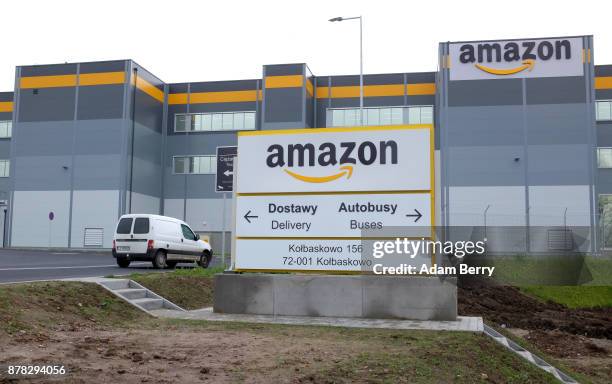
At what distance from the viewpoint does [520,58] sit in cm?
3909

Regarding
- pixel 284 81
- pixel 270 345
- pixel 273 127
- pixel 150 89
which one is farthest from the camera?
pixel 150 89

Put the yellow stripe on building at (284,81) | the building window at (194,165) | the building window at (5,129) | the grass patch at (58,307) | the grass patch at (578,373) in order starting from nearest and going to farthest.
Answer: the grass patch at (58,307) < the grass patch at (578,373) < the yellow stripe on building at (284,81) < the building window at (194,165) < the building window at (5,129)

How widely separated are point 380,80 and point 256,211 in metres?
35.8

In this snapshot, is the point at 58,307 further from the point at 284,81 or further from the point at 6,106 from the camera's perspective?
the point at 6,106

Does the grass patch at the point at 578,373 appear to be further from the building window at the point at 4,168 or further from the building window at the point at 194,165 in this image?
the building window at the point at 4,168

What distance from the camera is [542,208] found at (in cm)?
3744

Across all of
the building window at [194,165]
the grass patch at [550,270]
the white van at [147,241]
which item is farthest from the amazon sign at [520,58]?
the white van at [147,241]

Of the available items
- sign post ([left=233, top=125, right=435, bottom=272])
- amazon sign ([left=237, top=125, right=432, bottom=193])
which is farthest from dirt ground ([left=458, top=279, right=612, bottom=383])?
amazon sign ([left=237, top=125, right=432, bottom=193])

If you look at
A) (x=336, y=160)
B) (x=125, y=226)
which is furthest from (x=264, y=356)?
(x=125, y=226)

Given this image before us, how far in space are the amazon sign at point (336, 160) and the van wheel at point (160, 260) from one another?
36.5 ft

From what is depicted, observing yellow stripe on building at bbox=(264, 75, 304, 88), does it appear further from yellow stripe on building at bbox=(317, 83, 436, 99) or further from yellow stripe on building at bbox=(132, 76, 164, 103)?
yellow stripe on building at bbox=(132, 76, 164, 103)

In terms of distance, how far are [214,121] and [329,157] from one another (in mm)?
37871

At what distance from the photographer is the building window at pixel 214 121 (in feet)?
154

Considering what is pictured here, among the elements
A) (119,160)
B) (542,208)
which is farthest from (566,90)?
(119,160)
